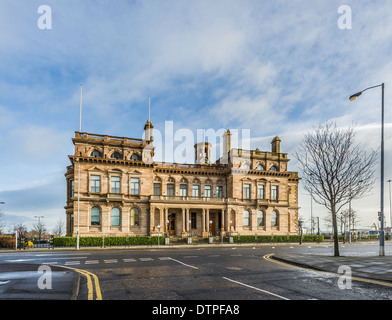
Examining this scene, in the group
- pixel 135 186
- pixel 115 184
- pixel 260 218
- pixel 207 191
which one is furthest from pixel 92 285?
pixel 260 218

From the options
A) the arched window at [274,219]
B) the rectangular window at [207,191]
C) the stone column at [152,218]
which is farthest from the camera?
the arched window at [274,219]

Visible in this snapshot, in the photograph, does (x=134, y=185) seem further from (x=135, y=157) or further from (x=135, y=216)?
(x=135, y=216)

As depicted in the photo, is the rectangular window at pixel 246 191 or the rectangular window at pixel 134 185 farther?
the rectangular window at pixel 246 191

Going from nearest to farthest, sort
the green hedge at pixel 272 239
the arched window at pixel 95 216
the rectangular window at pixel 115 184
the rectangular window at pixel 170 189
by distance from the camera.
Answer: the arched window at pixel 95 216, the rectangular window at pixel 115 184, the green hedge at pixel 272 239, the rectangular window at pixel 170 189

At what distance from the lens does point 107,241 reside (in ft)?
126

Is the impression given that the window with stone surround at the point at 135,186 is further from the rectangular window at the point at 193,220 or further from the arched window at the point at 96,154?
the rectangular window at the point at 193,220

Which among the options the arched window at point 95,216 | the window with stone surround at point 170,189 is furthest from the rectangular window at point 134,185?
the window with stone surround at point 170,189

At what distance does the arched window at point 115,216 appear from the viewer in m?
43.4

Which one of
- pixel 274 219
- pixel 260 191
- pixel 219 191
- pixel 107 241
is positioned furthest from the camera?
pixel 274 219

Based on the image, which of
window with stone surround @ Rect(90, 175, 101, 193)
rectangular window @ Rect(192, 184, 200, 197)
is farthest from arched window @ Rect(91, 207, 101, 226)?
rectangular window @ Rect(192, 184, 200, 197)

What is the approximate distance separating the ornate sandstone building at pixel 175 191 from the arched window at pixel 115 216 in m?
0.15

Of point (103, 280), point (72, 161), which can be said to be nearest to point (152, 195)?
point (72, 161)

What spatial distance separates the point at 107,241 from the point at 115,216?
5.71 m
